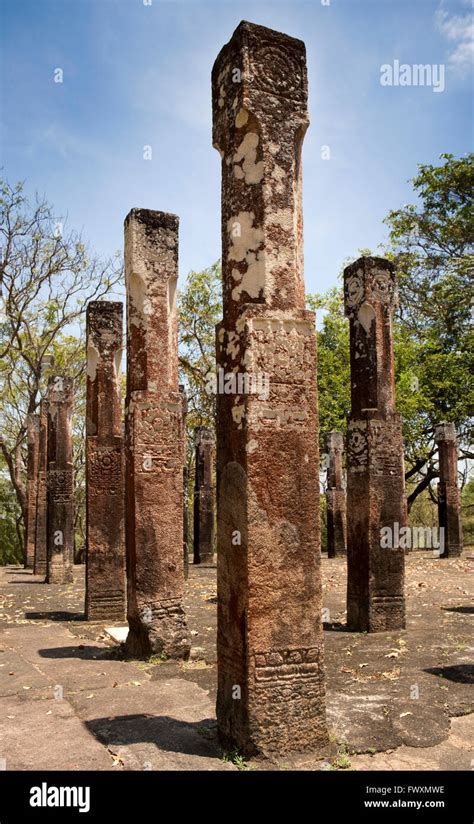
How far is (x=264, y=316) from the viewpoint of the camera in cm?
432

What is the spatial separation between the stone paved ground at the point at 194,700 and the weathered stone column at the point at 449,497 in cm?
1016

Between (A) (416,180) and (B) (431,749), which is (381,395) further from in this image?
(A) (416,180)

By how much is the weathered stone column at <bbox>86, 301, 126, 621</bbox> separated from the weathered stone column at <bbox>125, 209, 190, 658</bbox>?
213 centimetres

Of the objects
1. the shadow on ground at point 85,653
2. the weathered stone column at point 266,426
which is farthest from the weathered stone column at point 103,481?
the weathered stone column at point 266,426

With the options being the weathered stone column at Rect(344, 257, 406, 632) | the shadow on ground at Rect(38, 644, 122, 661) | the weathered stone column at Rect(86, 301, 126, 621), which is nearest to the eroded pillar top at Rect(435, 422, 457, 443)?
the weathered stone column at Rect(344, 257, 406, 632)

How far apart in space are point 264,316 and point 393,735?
286cm

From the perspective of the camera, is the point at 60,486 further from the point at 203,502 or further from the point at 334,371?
the point at 334,371

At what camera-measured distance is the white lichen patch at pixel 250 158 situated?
4.46 metres

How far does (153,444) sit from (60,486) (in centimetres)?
713

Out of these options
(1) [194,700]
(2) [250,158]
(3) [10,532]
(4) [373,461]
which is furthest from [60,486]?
(3) [10,532]

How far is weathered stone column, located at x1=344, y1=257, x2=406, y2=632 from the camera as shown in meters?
8.22

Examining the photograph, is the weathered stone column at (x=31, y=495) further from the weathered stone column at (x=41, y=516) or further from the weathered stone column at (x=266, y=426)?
the weathered stone column at (x=266, y=426)

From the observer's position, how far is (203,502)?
2036 centimetres

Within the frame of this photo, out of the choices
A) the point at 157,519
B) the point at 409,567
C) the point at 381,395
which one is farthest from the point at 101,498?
the point at 409,567
